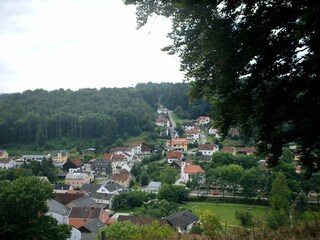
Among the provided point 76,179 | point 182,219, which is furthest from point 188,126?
point 182,219

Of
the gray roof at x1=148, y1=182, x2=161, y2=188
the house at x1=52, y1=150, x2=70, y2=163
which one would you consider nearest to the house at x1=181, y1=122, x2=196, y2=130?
the house at x1=52, y1=150, x2=70, y2=163

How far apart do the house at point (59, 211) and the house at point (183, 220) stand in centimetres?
910

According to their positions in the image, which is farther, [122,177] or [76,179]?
[76,179]

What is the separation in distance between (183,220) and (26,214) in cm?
1455

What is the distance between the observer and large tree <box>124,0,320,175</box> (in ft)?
18.4

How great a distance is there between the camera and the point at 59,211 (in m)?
28.9

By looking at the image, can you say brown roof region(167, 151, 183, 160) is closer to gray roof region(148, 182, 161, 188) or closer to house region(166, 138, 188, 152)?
house region(166, 138, 188, 152)

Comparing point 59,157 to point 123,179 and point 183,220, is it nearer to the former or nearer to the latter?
point 123,179

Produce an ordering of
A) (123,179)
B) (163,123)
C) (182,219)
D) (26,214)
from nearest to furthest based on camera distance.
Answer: (26,214), (182,219), (123,179), (163,123)

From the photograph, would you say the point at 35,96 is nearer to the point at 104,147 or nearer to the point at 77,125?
the point at 77,125

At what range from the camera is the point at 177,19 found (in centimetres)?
605

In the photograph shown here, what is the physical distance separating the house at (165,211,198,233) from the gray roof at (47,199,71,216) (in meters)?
9.38

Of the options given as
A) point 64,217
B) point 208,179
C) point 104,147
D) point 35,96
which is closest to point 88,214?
point 64,217

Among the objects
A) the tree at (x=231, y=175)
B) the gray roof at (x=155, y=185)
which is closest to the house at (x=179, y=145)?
the gray roof at (x=155, y=185)
